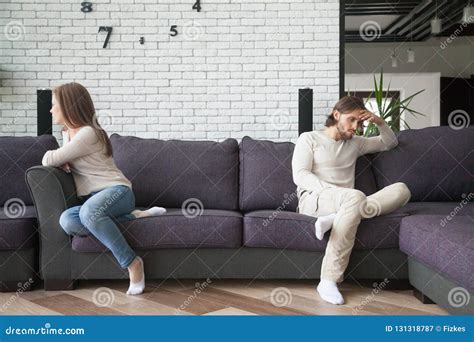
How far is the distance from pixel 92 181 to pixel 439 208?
5.70 feet

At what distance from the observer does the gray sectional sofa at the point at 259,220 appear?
7.38 feet

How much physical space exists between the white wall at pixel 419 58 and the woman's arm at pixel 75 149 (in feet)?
22.2

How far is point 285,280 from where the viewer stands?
9.02ft

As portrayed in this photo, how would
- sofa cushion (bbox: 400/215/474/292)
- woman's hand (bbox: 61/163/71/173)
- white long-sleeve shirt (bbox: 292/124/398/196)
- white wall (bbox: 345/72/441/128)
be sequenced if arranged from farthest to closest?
white wall (bbox: 345/72/441/128) → white long-sleeve shirt (bbox: 292/124/398/196) → woman's hand (bbox: 61/163/71/173) → sofa cushion (bbox: 400/215/474/292)

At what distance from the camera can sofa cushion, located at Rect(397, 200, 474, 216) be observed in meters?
2.59

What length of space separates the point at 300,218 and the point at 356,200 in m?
0.27

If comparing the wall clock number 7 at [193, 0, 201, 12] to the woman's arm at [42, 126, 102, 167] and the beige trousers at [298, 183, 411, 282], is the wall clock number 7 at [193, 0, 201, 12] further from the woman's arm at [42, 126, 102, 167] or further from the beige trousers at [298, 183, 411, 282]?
the beige trousers at [298, 183, 411, 282]

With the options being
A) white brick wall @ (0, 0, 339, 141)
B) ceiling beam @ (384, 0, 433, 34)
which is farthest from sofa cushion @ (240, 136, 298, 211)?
ceiling beam @ (384, 0, 433, 34)

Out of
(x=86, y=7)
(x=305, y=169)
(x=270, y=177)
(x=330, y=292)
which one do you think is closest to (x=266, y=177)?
(x=270, y=177)

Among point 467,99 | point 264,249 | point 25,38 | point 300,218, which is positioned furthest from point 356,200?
point 467,99

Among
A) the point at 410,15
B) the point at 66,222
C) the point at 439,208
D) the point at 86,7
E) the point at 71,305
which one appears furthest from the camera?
the point at 410,15

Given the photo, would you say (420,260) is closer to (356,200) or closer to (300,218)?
(356,200)

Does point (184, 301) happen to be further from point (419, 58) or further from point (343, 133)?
point (419, 58)

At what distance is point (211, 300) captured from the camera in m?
2.35
